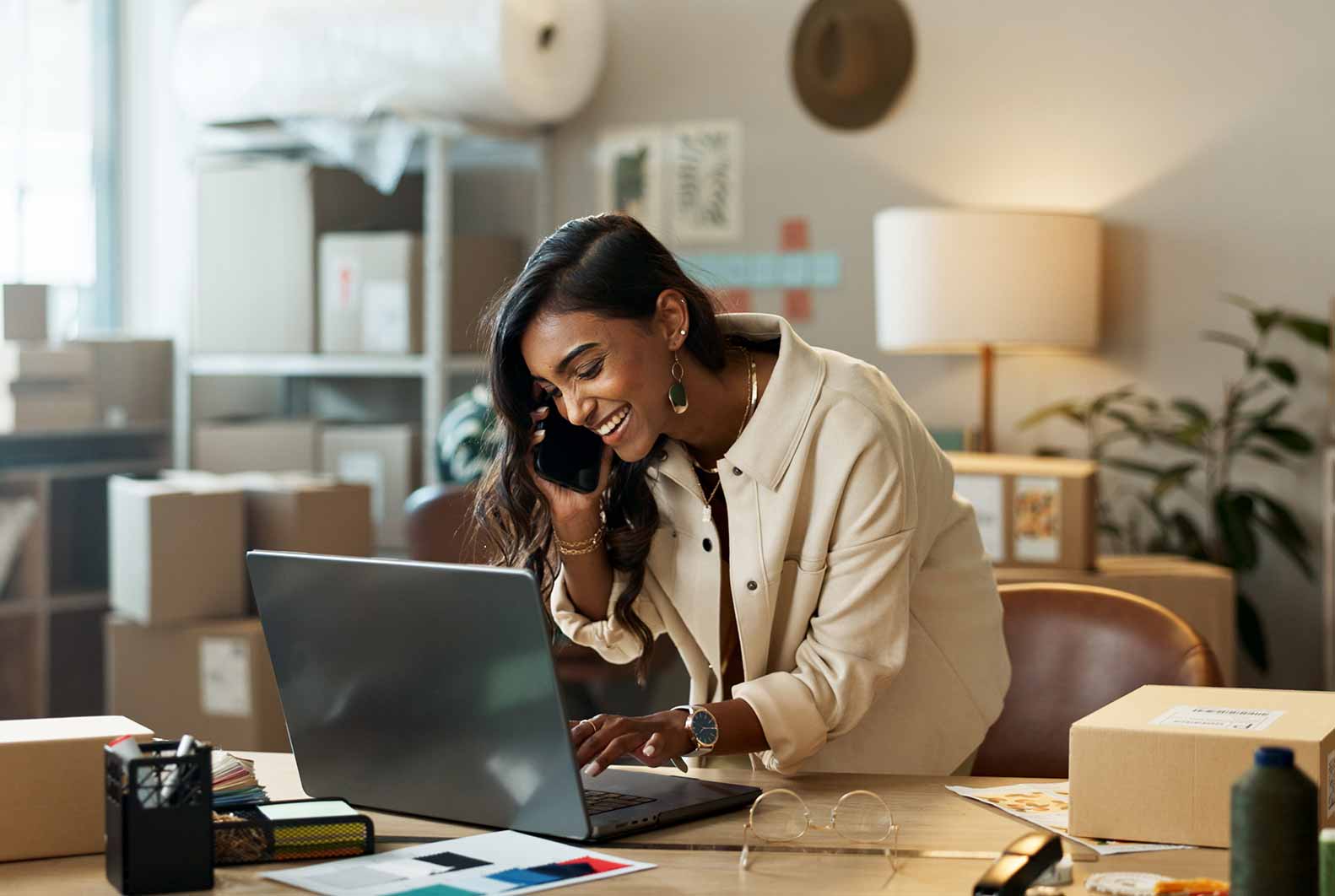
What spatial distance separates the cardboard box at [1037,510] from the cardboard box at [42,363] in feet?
7.55

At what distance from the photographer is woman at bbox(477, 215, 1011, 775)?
1654mm

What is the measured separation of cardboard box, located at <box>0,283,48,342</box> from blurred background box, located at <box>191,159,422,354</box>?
1.45 ft

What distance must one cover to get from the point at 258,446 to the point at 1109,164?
227 centimetres

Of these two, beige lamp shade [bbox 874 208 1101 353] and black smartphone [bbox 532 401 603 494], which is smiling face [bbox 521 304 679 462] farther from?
beige lamp shade [bbox 874 208 1101 353]

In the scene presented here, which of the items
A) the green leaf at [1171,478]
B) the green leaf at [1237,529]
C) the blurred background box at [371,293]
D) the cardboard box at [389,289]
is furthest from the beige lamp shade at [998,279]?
the blurred background box at [371,293]

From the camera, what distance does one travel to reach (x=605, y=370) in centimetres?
169

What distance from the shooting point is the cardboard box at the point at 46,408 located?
3961 millimetres

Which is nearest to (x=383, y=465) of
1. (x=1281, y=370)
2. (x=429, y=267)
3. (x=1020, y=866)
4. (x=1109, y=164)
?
(x=429, y=267)

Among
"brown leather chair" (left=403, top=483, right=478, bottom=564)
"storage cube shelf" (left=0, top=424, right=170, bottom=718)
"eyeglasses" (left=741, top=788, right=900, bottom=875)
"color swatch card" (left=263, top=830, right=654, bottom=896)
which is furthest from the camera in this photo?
"storage cube shelf" (left=0, top=424, right=170, bottom=718)

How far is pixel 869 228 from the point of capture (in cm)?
401

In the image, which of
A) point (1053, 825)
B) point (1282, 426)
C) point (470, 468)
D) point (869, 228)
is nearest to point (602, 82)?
point (869, 228)

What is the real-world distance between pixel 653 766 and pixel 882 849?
0.36 m

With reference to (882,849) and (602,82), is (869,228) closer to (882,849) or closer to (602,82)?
(602,82)

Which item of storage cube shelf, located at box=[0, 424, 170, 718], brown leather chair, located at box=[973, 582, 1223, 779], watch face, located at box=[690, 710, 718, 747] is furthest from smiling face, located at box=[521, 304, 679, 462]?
storage cube shelf, located at box=[0, 424, 170, 718]
